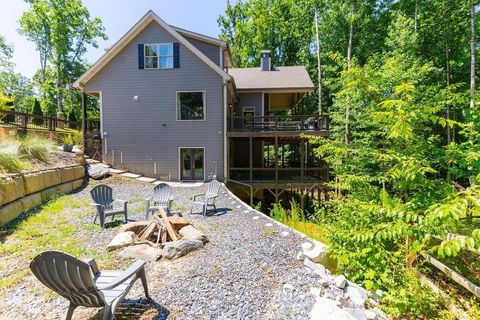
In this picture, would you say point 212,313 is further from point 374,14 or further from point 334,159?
point 374,14

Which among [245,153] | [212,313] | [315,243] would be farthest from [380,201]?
[245,153]

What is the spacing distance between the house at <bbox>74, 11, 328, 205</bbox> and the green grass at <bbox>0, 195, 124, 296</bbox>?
6430 millimetres

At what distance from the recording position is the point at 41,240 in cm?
530

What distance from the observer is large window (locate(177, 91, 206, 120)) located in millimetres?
13422

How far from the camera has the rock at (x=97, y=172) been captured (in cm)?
1199

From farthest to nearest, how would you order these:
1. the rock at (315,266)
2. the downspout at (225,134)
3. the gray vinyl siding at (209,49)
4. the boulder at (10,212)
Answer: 1. the gray vinyl siding at (209,49)
2. the downspout at (225,134)
3. the boulder at (10,212)
4. the rock at (315,266)

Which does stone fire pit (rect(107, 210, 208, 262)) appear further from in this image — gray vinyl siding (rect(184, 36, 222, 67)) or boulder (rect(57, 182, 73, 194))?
gray vinyl siding (rect(184, 36, 222, 67))

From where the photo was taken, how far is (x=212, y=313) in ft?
10.2

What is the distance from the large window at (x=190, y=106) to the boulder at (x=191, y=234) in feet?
28.3

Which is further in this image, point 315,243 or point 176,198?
point 176,198

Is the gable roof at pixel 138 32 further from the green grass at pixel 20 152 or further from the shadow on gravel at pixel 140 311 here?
the shadow on gravel at pixel 140 311

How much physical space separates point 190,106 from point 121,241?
952cm

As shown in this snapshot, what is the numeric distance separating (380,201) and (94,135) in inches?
571

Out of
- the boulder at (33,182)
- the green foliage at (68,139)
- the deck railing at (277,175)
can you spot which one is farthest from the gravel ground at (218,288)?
the green foliage at (68,139)
